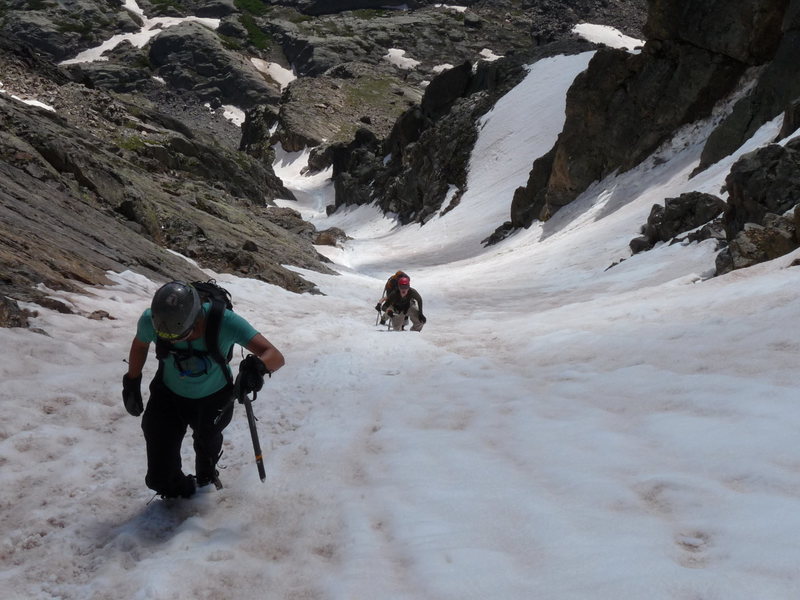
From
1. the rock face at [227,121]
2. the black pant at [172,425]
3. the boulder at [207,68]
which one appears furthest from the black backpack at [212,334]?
the boulder at [207,68]

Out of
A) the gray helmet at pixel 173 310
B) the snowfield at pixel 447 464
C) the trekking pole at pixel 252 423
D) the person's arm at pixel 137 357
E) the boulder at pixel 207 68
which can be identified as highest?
the boulder at pixel 207 68

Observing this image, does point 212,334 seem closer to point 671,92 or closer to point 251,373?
point 251,373

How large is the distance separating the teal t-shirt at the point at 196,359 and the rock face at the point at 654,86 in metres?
29.4

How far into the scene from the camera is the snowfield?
4.20 meters

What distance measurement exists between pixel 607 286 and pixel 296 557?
16.0 m

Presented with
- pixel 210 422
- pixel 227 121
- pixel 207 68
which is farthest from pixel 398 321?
pixel 207 68

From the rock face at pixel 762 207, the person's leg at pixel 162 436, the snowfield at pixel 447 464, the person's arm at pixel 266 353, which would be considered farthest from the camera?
the rock face at pixel 762 207

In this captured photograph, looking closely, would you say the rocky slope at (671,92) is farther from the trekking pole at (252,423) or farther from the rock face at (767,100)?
the trekking pole at (252,423)

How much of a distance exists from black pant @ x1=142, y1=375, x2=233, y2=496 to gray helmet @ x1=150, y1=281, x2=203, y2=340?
0.72m

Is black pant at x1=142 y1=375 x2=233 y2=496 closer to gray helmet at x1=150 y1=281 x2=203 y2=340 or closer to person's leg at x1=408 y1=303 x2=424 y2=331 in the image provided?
gray helmet at x1=150 y1=281 x2=203 y2=340

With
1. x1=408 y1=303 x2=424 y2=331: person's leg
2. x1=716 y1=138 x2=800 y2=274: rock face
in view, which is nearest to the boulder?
x1=716 y1=138 x2=800 y2=274: rock face

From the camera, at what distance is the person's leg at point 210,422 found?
5.38m

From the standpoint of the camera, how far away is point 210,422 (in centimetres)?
542

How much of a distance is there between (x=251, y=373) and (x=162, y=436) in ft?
3.26
